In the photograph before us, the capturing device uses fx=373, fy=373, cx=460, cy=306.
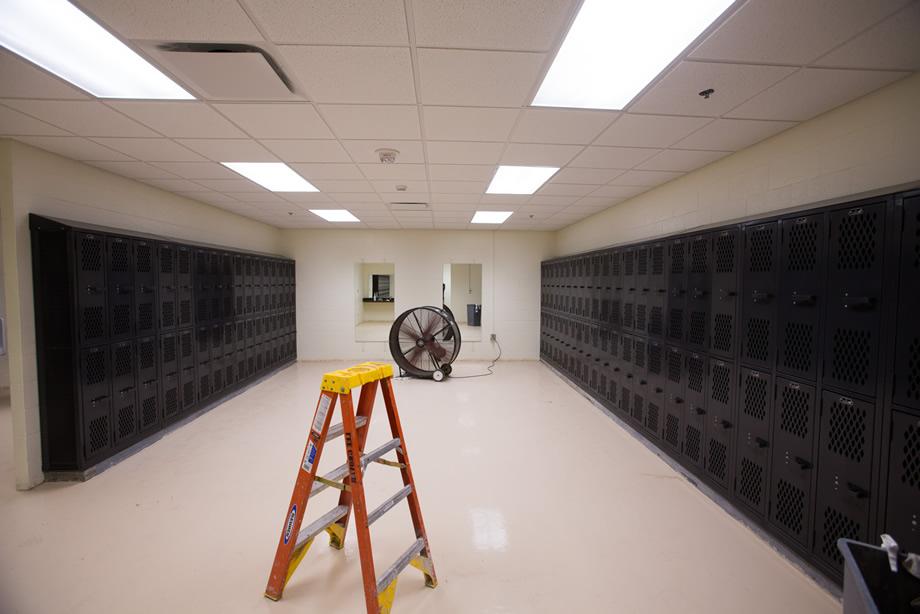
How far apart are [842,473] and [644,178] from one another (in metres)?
2.70

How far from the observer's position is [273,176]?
3588mm

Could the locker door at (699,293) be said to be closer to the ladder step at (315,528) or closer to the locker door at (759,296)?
the locker door at (759,296)

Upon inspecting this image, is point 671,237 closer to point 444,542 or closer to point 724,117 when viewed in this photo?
point 724,117

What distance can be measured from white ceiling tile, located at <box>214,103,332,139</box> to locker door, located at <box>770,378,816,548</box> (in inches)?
122

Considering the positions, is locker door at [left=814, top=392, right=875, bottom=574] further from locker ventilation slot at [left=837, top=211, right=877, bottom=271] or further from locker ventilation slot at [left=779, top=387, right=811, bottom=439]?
locker ventilation slot at [left=837, top=211, right=877, bottom=271]

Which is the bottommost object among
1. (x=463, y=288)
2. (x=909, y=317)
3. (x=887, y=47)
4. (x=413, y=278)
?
(x=909, y=317)

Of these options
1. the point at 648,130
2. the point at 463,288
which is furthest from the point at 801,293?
the point at 463,288

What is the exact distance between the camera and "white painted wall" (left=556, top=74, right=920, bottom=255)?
182 cm

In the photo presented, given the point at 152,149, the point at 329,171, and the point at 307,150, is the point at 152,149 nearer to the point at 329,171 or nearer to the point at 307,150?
the point at 307,150

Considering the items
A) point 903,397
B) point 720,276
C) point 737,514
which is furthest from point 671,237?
point 737,514

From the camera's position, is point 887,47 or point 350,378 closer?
point 887,47

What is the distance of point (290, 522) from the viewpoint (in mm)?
1757

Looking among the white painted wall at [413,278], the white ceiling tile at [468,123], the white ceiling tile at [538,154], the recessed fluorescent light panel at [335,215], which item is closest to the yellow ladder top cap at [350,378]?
the white ceiling tile at [468,123]

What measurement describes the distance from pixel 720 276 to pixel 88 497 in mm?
4614
